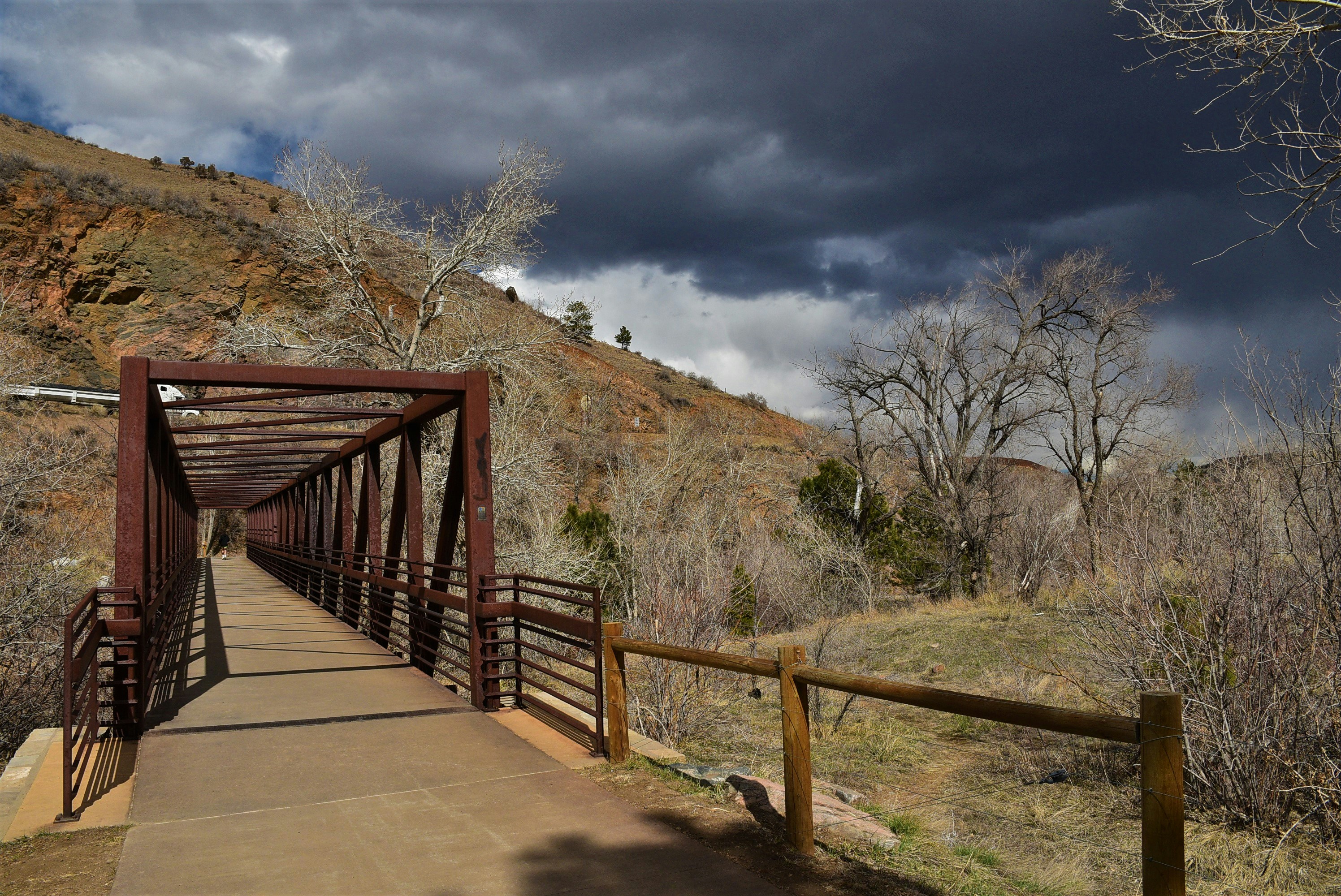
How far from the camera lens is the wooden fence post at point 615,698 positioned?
6055 mm

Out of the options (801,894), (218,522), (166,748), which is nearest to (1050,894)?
(801,894)

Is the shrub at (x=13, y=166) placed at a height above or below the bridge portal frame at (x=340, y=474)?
above

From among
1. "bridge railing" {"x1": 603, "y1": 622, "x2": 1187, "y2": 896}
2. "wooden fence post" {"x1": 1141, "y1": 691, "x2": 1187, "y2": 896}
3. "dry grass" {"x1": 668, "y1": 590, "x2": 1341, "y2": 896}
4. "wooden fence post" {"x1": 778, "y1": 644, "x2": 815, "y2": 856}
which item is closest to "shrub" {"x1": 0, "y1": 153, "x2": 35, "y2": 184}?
"dry grass" {"x1": 668, "y1": 590, "x2": 1341, "y2": 896}

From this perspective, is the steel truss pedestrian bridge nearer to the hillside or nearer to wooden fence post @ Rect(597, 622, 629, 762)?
wooden fence post @ Rect(597, 622, 629, 762)

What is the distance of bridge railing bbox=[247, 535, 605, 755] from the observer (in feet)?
22.1

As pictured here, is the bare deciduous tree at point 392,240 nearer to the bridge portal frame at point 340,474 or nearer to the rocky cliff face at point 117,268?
the bridge portal frame at point 340,474

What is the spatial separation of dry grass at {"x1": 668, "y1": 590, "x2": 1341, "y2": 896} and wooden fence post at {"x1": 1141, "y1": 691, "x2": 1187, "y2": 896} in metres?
1.25

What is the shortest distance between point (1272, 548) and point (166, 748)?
8.56 metres

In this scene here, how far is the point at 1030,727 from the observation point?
393 centimetres

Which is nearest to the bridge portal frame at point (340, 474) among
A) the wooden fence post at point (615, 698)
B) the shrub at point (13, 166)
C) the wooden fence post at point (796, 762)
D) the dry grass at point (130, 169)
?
the wooden fence post at point (615, 698)

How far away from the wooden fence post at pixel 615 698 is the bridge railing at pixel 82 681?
2999mm

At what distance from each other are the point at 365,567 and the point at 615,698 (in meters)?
9.52

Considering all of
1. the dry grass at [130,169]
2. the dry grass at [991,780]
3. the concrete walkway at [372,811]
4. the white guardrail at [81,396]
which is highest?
the dry grass at [130,169]

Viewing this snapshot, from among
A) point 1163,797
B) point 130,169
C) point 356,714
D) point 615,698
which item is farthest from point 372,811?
point 130,169
